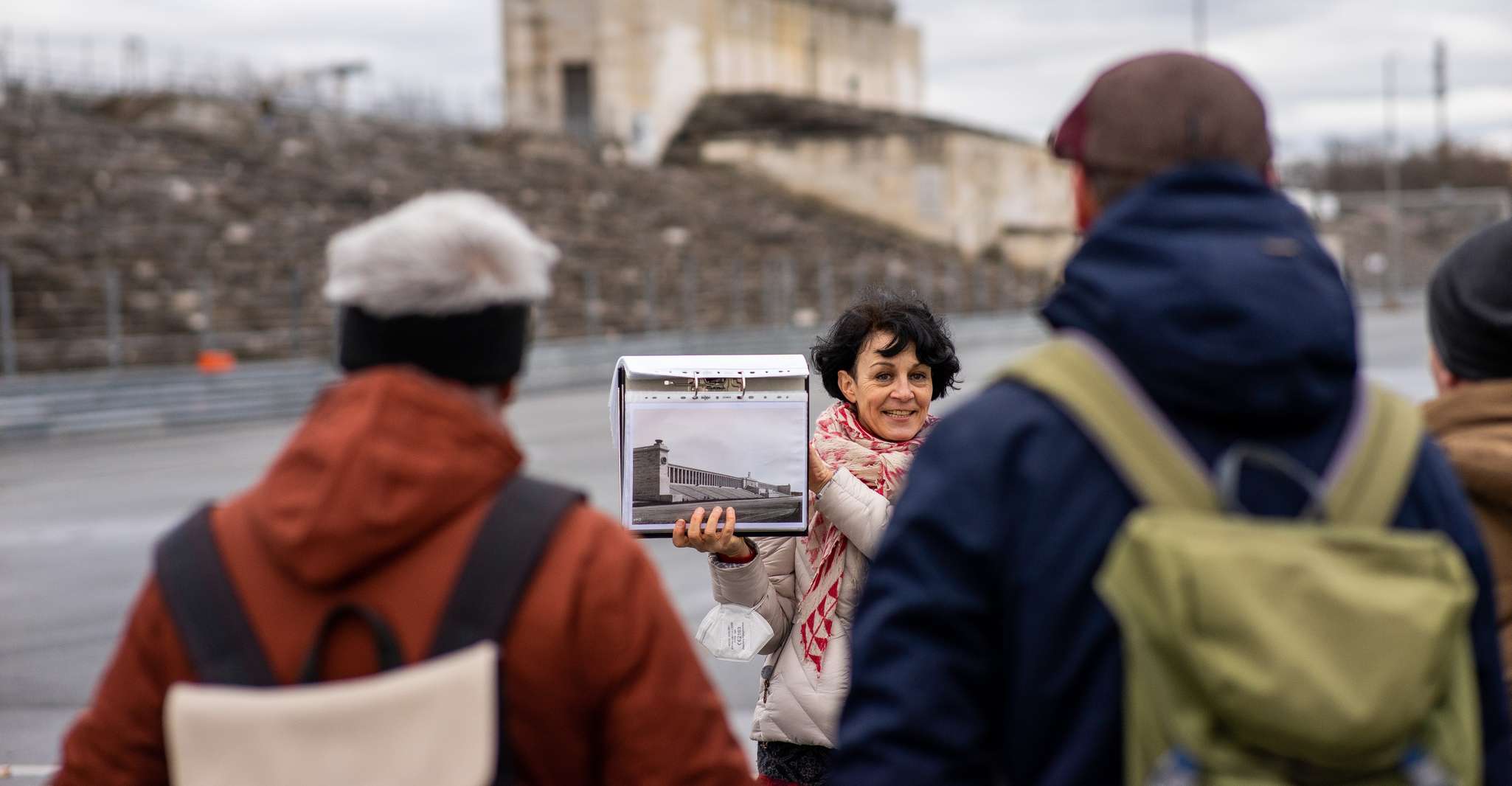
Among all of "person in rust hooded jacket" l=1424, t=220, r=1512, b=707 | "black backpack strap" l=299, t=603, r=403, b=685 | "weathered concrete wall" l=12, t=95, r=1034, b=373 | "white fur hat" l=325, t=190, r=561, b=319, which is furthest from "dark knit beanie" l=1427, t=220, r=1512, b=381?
"weathered concrete wall" l=12, t=95, r=1034, b=373

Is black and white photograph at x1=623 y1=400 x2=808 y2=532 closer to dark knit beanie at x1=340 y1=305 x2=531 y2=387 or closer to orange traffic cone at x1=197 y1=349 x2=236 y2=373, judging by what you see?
dark knit beanie at x1=340 y1=305 x2=531 y2=387

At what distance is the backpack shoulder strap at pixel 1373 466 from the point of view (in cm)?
195

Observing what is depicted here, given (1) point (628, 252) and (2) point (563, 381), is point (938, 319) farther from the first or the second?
(1) point (628, 252)

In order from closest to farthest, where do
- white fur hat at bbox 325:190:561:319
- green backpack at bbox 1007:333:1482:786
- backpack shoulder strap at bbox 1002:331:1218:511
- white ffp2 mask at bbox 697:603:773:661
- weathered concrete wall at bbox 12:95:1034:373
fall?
1. green backpack at bbox 1007:333:1482:786
2. backpack shoulder strap at bbox 1002:331:1218:511
3. white fur hat at bbox 325:190:561:319
4. white ffp2 mask at bbox 697:603:773:661
5. weathered concrete wall at bbox 12:95:1034:373

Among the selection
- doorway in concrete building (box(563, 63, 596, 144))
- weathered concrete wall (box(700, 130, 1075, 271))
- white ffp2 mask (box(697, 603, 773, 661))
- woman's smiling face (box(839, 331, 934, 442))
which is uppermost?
doorway in concrete building (box(563, 63, 596, 144))

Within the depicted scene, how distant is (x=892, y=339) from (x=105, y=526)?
9429 mm

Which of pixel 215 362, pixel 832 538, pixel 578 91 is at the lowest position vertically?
pixel 215 362

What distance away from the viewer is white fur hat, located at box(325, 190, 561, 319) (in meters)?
A: 2.16

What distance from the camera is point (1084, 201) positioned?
2230 millimetres

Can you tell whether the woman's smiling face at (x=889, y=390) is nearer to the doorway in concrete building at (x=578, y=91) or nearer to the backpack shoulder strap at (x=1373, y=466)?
the backpack shoulder strap at (x=1373, y=466)

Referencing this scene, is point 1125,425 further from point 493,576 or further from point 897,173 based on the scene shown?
point 897,173

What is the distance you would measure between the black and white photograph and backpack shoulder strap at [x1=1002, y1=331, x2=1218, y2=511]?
1.44m

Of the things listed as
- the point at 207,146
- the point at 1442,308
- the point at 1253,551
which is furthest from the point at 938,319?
the point at 207,146

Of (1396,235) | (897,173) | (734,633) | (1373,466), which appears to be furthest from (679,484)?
(1396,235)
